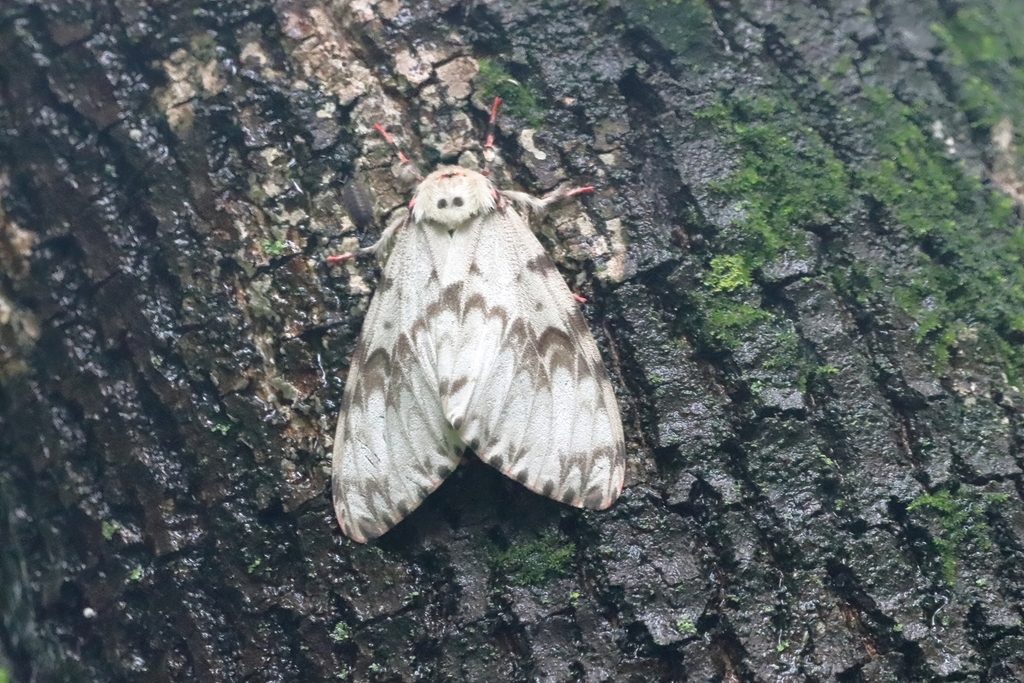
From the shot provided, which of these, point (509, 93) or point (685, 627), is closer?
point (685, 627)

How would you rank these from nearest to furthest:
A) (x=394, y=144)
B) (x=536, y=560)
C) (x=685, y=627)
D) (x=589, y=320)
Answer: (x=685, y=627), (x=536, y=560), (x=589, y=320), (x=394, y=144)

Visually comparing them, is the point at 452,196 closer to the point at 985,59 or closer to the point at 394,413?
the point at 394,413

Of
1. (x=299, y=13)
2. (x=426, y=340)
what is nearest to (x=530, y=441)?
(x=426, y=340)

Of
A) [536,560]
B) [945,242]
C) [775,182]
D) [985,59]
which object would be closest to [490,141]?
[775,182]

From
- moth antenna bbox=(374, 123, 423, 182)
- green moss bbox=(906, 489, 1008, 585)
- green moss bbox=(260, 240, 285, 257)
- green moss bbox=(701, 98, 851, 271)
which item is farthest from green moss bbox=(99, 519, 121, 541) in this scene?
green moss bbox=(906, 489, 1008, 585)

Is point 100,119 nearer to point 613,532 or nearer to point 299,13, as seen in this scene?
point 299,13

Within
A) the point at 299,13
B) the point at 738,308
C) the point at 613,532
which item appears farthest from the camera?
the point at 299,13

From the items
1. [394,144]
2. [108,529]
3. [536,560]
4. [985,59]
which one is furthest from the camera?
[985,59]
